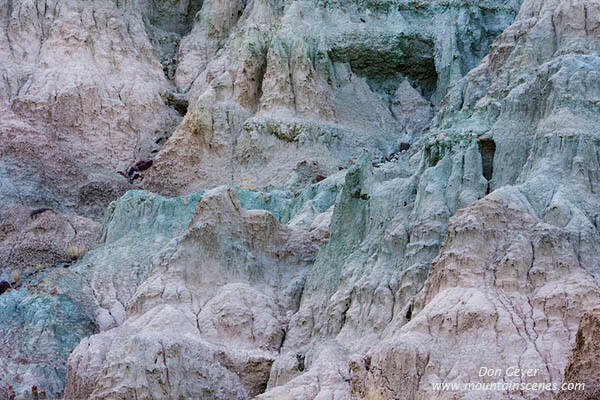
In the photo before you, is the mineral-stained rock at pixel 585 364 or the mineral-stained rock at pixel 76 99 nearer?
the mineral-stained rock at pixel 585 364

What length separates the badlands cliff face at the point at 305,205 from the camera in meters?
19.2

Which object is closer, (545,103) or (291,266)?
(545,103)

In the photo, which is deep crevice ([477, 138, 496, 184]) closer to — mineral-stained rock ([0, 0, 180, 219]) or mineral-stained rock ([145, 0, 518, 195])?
mineral-stained rock ([145, 0, 518, 195])

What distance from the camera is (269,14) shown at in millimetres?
51469

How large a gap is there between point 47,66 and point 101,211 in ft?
34.3

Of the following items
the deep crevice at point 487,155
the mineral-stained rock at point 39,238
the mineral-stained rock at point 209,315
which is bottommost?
the mineral-stained rock at point 39,238

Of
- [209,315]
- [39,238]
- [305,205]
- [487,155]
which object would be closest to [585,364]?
[487,155]

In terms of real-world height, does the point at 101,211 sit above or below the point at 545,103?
below

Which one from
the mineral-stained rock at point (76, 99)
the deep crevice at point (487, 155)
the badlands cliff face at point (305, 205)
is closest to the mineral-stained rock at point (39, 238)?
the badlands cliff face at point (305, 205)

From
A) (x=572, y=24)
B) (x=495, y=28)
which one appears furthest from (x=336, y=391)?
(x=495, y=28)

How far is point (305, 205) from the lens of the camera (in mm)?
33125

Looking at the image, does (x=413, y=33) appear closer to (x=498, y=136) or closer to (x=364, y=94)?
(x=364, y=94)

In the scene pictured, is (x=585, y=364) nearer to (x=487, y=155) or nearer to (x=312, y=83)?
(x=487, y=155)

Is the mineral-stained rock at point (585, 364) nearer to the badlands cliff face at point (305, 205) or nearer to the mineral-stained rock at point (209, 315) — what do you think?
the badlands cliff face at point (305, 205)
